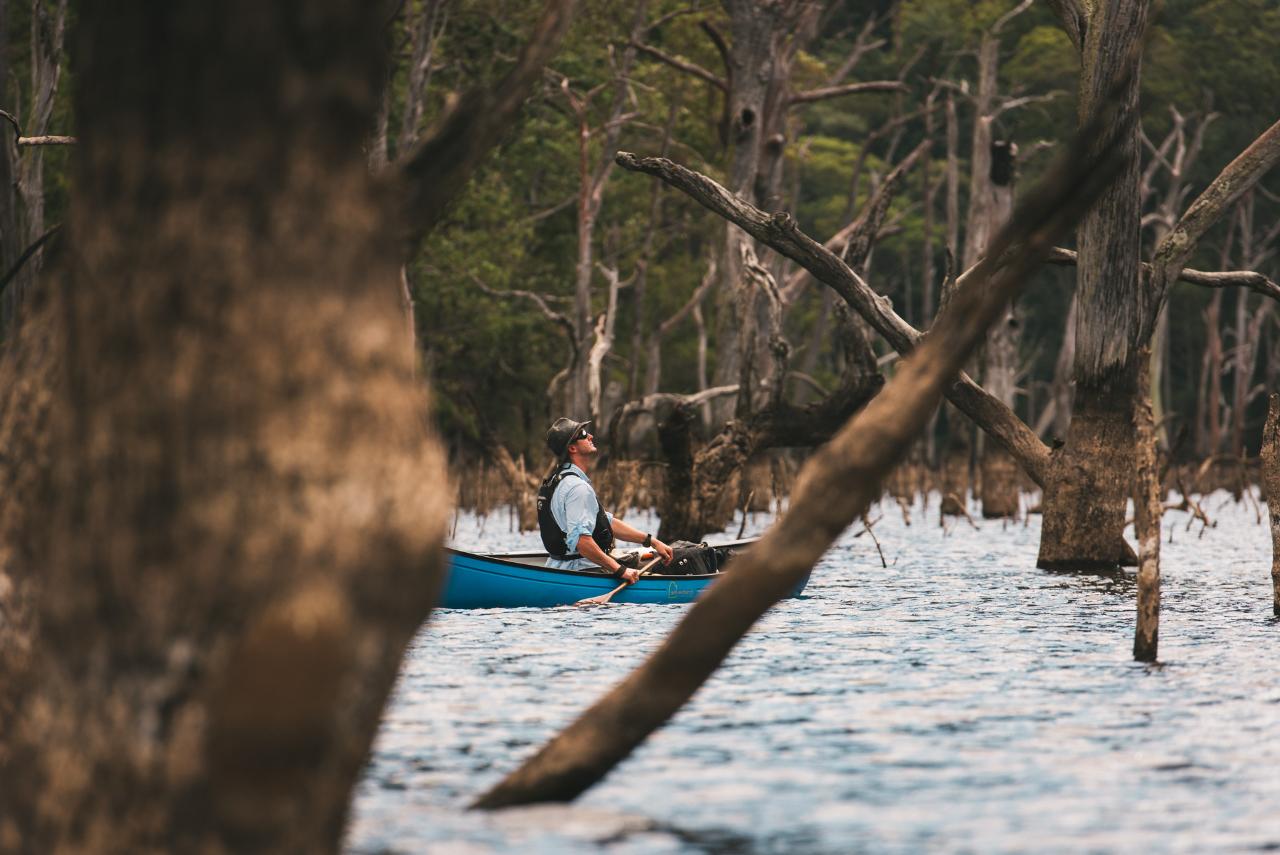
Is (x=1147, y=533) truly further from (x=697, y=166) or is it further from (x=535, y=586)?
(x=697, y=166)

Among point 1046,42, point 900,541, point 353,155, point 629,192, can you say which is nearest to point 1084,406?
point 900,541

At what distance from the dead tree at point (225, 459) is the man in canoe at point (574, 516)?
9145 mm

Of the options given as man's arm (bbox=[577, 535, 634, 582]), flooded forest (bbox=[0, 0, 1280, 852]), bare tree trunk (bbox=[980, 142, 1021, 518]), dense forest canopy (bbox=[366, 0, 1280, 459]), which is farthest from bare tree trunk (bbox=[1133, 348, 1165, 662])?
bare tree trunk (bbox=[980, 142, 1021, 518])

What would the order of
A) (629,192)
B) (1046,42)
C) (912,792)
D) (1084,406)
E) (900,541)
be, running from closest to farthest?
(912,792)
(1084,406)
(900,541)
(629,192)
(1046,42)

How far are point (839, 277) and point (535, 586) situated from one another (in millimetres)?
4374

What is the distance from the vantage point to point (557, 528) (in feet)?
44.1

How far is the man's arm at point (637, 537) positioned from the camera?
13.6 metres

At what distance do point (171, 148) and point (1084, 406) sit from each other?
41.5 ft

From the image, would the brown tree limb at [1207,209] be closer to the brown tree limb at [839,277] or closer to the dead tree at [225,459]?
the brown tree limb at [839,277]

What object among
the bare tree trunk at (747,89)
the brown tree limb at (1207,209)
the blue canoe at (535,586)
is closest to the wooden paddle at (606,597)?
the blue canoe at (535,586)

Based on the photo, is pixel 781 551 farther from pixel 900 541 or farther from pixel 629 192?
pixel 629 192

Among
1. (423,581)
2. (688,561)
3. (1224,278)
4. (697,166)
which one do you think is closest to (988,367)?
(697,166)

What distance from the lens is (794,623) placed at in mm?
12750

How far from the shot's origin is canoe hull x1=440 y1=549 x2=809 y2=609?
13.1 m
